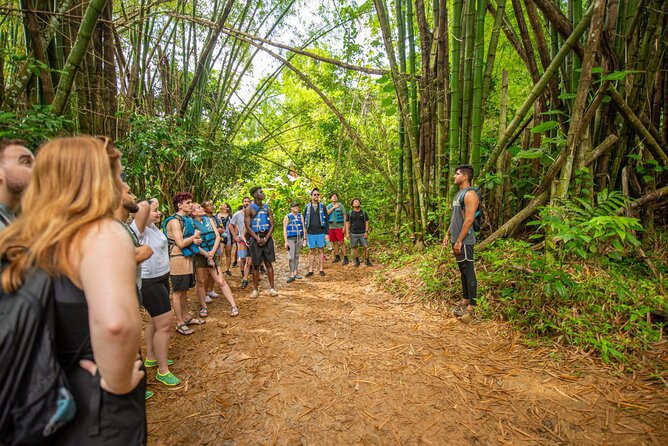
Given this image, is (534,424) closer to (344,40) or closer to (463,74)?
(463,74)

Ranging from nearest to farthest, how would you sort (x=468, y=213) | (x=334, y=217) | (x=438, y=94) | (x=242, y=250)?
(x=468, y=213) → (x=438, y=94) → (x=242, y=250) → (x=334, y=217)

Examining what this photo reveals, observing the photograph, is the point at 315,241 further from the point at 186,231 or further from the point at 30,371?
the point at 30,371

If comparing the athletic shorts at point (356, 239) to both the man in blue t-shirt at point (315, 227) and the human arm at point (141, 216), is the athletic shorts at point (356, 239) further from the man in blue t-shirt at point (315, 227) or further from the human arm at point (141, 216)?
the human arm at point (141, 216)

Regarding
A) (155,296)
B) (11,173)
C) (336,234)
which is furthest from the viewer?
(336,234)

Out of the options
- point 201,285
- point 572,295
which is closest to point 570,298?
point 572,295

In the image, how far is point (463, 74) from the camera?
4.36 meters

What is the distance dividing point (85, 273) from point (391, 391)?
2.26m

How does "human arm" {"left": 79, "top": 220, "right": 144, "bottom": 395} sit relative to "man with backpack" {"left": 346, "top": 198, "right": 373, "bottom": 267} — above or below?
above

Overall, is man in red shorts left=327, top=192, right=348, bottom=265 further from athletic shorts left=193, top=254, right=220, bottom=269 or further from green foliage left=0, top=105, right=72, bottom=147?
green foliage left=0, top=105, right=72, bottom=147

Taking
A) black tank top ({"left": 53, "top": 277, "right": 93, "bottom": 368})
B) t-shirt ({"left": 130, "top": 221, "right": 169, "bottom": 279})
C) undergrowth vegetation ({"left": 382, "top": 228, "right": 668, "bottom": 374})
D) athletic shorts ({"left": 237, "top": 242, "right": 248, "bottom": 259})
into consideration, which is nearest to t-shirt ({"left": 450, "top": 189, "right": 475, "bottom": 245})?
undergrowth vegetation ({"left": 382, "top": 228, "right": 668, "bottom": 374})

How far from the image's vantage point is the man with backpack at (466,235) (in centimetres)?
339

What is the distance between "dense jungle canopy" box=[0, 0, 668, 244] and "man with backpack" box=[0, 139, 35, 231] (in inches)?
45.3

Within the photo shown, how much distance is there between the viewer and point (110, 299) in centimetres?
90

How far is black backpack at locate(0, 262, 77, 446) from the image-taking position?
0.85 meters
